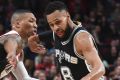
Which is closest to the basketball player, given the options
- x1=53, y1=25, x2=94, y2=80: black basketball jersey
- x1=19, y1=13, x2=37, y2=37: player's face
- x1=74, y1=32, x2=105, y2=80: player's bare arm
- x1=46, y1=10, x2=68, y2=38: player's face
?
x1=19, y1=13, x2=37, y2=37: player's face

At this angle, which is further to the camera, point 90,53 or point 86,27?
point 86,27

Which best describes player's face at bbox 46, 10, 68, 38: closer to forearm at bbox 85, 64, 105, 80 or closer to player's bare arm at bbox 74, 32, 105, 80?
player's bare arm at bbox 74, 32, 105, 80

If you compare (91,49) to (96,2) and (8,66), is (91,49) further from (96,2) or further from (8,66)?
(96,2)

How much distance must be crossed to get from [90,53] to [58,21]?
2.05 ft

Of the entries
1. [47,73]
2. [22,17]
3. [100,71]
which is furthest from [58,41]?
[47,73]

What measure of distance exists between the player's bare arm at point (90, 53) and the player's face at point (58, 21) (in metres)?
0.22

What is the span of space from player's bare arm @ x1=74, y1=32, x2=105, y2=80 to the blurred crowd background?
309 cm

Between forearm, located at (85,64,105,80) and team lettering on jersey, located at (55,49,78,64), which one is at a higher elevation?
forearm, located at (85,64,105,80)

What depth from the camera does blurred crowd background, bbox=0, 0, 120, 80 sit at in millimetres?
10450

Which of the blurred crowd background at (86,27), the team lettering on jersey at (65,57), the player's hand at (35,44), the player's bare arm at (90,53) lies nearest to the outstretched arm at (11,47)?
the team lettering on jersey at (65,57)

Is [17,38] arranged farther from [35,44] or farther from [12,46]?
[35,44]

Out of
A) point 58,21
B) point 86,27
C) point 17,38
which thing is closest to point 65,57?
point 58,21

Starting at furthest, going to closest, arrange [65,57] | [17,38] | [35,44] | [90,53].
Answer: [35,44], [65,57], [17,38], [90,53]

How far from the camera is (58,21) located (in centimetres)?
564
